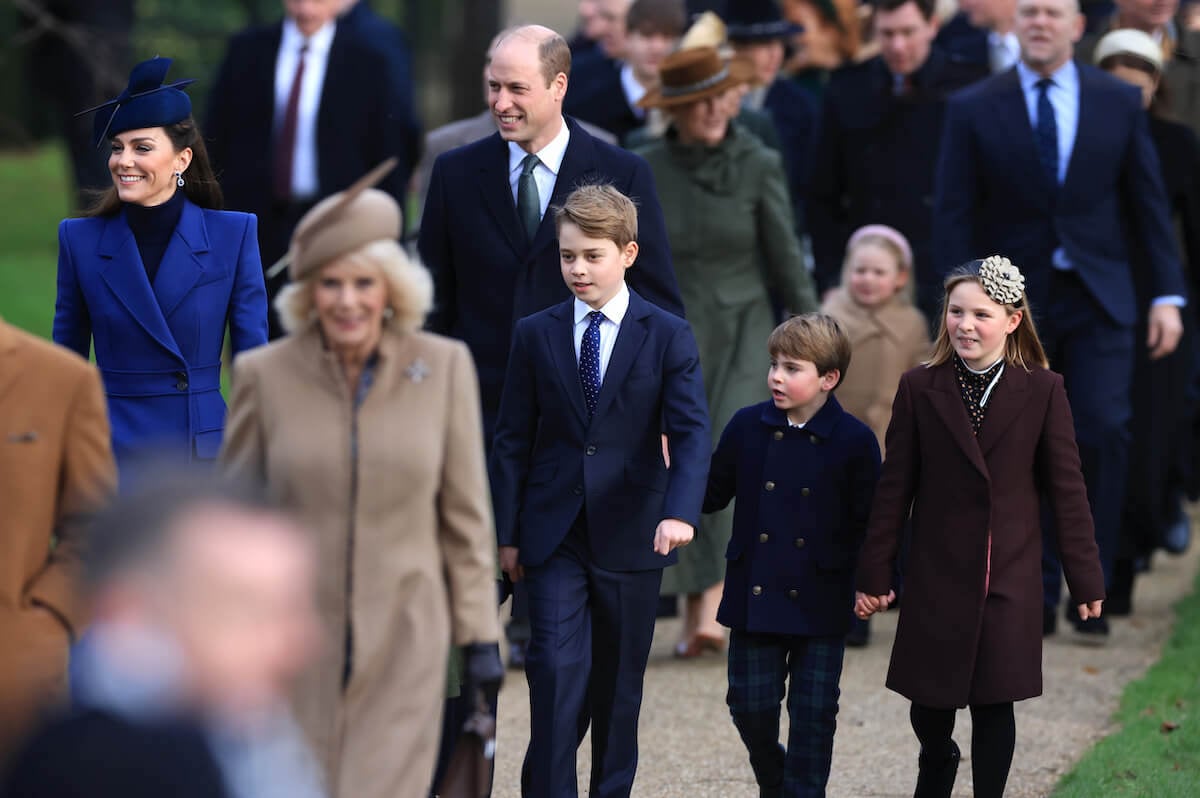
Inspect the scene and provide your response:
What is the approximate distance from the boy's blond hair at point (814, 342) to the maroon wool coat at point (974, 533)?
0.28 m

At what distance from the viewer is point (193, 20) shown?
92.5 feet

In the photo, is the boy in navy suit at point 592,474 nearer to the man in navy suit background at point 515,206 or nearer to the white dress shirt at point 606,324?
the white dress shirt at point 606,324

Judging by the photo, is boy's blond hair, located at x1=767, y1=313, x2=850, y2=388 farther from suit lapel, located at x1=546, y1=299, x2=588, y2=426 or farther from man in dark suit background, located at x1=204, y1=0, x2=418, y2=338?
man in dark suit background, located at x1=204, y1=0, x2=418, y2=338

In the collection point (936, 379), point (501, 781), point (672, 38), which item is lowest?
point (501, 781)

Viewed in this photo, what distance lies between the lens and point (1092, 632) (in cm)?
871

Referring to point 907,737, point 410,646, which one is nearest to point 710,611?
point 907,737

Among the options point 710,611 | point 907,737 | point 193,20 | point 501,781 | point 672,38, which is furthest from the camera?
point 193,20

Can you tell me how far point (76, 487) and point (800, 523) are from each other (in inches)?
91.3

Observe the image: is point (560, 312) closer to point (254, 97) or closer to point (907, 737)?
point (907, 737)

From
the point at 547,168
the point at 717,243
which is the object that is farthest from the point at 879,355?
the point at 547,168

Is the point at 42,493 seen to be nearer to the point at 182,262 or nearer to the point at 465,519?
the point at 465,519

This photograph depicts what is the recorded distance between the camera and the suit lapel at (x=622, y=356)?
19.5 feet

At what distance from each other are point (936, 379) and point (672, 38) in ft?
14.6

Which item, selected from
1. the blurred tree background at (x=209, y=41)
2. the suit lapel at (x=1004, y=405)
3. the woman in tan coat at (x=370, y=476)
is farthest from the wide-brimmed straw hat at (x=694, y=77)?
the blurred tree background at (x=209, y=41)
